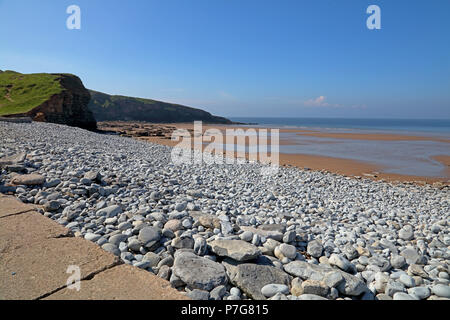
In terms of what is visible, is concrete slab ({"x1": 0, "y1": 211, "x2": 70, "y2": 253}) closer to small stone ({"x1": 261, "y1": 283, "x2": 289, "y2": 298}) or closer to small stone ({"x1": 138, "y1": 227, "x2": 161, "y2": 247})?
small stone ({"x1": 138, "y1": 227, "x2": 161, "y2": 247})

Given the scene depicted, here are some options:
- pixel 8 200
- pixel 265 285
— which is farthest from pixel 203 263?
pixel 8 200

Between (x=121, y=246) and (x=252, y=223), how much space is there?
1.97 meters

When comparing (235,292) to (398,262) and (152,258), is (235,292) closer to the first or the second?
(152,258)

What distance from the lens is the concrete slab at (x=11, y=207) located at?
9.27 ft

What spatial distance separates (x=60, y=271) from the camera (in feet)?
6.22

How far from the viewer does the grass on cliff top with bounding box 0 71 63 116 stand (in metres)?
21.4

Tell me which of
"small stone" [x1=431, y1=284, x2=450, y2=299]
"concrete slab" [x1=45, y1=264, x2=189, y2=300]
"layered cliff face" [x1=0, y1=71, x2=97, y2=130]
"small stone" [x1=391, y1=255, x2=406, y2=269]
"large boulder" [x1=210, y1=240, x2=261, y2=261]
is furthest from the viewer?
"layered cliff face" [x1=0, y1=71, x2=97, y2=130]

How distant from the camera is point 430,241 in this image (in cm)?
395

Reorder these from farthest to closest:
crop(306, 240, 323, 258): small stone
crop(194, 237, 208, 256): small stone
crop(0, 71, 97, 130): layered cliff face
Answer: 1. crop(0, 71, 97, 130): layered cliff face
2. crop(306, 240, 323, 258): small stone
3. crop(194, 237, 208, 256): small stone

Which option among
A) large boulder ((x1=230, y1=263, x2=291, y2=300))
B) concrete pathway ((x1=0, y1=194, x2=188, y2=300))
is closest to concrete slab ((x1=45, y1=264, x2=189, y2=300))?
concrete pathway ((x1=0, y1=194, x2=188, y2=300))

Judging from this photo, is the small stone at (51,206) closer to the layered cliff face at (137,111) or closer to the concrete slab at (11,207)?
the concrete slab at (11,207)

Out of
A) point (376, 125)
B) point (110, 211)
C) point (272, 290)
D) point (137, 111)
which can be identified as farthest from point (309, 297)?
point (137, 111)

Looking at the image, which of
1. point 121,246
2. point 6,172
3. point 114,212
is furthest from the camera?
point 6,172
